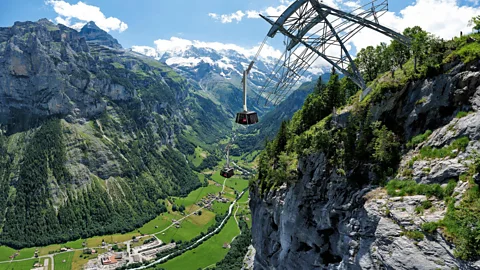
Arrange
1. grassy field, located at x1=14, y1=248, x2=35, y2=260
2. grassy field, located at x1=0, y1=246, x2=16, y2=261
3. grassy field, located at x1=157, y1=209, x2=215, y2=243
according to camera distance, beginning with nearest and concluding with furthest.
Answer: grassy field, located at x1=0, y1=246, x2=16, y2=261 < grassy field, located at x1=14, y1=248, x2=35, y2=260 < grassy field, located at x1=157, y1=209, x2=215, y2=243

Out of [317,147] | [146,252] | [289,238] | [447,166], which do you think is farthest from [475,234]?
[146,252]

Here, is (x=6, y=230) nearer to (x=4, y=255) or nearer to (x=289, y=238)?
(x=4, y=255)

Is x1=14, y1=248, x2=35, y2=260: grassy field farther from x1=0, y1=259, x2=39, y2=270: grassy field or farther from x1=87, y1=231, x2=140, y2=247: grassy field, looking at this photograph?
x1=87, y1=231, x2=140, y2=247: grassy field

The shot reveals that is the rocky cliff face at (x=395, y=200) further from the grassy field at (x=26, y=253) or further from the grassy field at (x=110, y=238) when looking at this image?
the grassy field at (x=26, y=253)

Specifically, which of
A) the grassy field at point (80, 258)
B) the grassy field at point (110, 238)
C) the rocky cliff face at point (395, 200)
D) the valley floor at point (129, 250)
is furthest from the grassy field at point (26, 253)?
the rocky cliff face at point (395, 200)

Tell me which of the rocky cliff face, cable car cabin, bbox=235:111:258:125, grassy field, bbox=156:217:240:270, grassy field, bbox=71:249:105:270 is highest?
cable car cabin, bbox=235:111:258:125

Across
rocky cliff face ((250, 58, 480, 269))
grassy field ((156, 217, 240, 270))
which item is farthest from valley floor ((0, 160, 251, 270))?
rocky cliff face ((250, 58, 480, 269))
